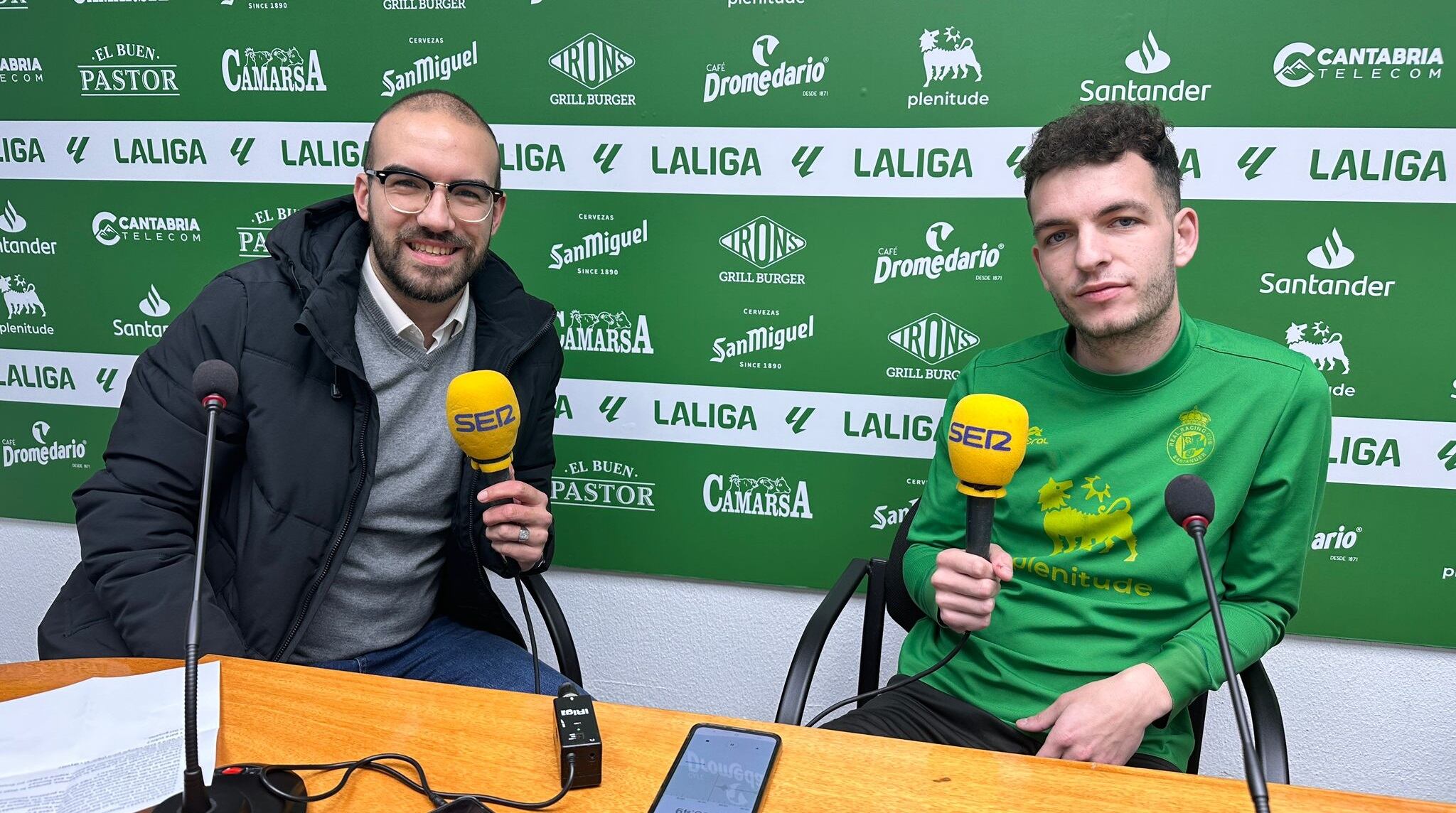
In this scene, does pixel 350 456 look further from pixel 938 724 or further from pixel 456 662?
pixel 938 724

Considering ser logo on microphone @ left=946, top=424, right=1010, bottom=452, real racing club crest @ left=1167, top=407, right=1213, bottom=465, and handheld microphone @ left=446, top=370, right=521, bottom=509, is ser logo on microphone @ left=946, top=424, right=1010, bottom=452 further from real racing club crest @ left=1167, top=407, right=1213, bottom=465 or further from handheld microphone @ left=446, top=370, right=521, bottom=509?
handheld microphone @ left=446, top=370, right=521, bottom=509

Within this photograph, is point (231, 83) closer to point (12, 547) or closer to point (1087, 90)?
point (12, 547)

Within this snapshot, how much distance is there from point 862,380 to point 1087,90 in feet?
2.47

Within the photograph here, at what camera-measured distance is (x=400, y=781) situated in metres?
0.97

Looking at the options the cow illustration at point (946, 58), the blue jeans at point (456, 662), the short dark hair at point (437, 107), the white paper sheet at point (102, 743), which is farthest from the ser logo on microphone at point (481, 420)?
the cow illustration at point (946, 58)

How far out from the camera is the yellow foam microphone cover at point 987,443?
3.89 ft

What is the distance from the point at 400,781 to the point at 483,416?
509 mm

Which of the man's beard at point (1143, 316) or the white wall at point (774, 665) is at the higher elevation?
the man's beard at point (1143, 316)

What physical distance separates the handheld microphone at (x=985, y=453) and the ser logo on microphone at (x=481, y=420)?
634mm

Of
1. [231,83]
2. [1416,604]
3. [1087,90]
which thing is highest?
[231,83]

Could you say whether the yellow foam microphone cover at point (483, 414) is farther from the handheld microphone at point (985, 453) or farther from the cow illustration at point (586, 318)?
the cow illustration at point (586, 318)

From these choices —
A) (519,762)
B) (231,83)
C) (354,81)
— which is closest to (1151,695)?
(519,762)

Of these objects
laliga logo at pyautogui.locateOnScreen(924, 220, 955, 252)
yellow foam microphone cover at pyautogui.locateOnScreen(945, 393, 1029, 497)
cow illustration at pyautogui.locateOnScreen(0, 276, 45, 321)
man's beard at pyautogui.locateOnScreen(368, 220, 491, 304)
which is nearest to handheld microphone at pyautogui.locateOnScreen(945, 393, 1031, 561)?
yellow foam microphone cover at pyautogui.locateOnScreen(945, 393, 1029, 497)

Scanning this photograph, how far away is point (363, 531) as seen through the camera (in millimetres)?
1677
